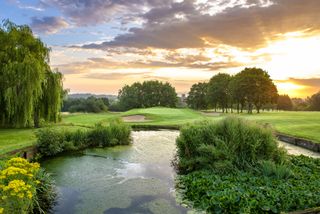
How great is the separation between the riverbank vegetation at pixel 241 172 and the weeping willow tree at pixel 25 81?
916cm

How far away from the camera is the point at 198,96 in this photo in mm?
65250

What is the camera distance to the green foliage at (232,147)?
876 centimetres

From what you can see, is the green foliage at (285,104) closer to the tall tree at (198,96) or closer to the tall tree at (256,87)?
the tall tree at (198,96)

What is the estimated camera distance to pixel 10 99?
14266 millimetres

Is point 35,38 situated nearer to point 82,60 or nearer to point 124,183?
point 82,60

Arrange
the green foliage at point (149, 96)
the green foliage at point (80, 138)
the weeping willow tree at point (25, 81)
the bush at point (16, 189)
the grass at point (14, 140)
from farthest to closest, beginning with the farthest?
the green foliage at point (149, 96) → the weeping willow tree at point (25, 81) → the green foliage at point (80, 138) → the grass at point (14, 140) → the bush at point (16, 189)

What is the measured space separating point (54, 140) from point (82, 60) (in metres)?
10.9

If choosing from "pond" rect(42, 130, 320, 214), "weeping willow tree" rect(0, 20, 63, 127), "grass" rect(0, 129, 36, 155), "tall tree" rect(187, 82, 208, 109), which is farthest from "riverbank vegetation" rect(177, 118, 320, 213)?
"tall tree" rect(187, 82, 208, 109)

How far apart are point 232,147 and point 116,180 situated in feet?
13.1

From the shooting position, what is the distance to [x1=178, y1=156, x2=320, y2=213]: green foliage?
5770 mm

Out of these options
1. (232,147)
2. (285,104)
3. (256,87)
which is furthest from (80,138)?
(285,104)

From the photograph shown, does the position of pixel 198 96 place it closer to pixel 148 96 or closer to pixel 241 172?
pixel 148 96

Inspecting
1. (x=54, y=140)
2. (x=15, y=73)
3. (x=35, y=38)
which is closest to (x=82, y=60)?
(x=35, y=38)

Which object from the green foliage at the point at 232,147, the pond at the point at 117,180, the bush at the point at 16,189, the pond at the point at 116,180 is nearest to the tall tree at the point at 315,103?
the pond at the point at 117,180
